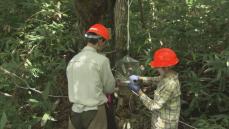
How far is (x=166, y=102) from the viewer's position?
13.3ft

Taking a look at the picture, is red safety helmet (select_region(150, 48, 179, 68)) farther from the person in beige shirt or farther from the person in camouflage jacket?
the person in beige shirt

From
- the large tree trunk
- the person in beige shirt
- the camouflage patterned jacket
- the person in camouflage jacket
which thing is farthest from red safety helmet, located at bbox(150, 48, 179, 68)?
the large tree trunk

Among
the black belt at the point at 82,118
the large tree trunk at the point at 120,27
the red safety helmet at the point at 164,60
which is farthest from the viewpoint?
the large tree trunk at the point at 120,27

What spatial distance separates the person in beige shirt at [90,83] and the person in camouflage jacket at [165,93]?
39cm

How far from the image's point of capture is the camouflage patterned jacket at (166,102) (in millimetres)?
4000

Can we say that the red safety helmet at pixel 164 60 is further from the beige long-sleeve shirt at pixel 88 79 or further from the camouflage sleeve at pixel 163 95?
the beige long-sleeve shirt at pixel 88 79

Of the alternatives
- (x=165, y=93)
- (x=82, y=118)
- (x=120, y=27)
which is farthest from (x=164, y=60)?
(x=120, y=27)

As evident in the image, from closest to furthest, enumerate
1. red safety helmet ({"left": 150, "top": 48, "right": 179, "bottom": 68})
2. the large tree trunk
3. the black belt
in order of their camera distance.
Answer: red safety helmet ({"left": 150, "top": 48, "right": 179, "bottom": 68}), the black belt, the large tree trunk

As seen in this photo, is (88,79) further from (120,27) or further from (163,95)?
(120,27)

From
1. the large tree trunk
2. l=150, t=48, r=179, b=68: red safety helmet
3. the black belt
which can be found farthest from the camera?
the large tree trunk

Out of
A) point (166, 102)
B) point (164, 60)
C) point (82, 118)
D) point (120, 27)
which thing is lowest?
point (82, 118)

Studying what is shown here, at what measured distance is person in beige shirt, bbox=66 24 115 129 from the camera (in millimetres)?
4016

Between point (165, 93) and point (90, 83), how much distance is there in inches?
30.2

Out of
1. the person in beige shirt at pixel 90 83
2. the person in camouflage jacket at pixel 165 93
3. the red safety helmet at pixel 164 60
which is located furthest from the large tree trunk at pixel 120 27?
the red safety helmet at pixel 164 60
